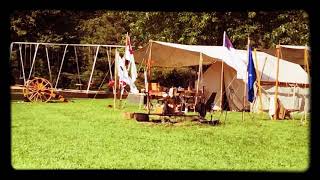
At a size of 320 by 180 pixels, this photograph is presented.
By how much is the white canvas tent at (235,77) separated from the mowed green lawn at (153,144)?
2628 mm

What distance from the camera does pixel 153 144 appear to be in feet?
23.6

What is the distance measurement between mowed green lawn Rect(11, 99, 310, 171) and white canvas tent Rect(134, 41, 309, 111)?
2.63 meters

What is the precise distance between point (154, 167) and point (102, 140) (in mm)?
2066

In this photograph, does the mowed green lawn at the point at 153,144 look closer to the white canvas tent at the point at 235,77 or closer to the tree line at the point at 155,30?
the white canvas tent at the point at 235,77

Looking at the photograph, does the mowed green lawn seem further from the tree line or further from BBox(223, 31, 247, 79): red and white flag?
the tree line

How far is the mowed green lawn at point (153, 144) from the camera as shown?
5.83 meters

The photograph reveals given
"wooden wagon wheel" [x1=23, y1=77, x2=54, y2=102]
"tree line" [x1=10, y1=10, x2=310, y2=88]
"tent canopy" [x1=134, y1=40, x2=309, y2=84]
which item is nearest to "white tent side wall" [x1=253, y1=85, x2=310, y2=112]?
"tent canopy" [x1=134, y1=40, x2=309, y2=84]

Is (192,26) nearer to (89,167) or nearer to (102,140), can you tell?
(102,140)

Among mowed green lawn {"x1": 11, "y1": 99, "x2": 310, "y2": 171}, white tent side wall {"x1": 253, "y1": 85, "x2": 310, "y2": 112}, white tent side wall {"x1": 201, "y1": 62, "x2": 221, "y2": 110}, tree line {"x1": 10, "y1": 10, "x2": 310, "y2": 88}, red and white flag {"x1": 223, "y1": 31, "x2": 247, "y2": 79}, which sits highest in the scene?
tree line {"x1": 10, "y1": 10, "x2": 310, "y2": 88}

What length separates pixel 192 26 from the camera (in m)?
19.3

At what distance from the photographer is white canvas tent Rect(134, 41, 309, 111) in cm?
1309

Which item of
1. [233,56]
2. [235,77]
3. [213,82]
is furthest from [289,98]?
[233,56]
